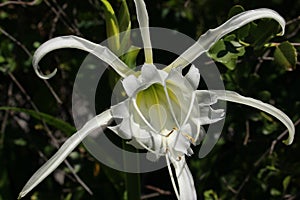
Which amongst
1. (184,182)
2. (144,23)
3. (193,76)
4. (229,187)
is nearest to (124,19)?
(144,23)

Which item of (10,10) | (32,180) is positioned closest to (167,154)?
(32,180)

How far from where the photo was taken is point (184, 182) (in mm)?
911

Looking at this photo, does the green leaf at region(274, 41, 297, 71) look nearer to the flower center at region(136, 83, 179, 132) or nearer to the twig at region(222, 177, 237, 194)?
the flower center at region(136, 83, 179, 132)

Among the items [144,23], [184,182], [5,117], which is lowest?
[184,182]

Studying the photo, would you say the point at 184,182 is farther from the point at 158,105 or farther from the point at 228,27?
the point at 228,27

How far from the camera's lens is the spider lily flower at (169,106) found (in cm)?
85

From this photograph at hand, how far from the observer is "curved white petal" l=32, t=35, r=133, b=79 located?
2.71 feet

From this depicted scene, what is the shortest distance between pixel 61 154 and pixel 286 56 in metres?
0.43

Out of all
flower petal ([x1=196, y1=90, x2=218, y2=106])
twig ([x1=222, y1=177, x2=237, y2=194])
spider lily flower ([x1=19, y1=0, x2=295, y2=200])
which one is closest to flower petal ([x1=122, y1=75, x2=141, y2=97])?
spider lily flower ([x1=19, y1=0, x2=295, y2=200])

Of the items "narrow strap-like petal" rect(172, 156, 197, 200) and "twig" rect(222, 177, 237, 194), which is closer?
"narrow strap-like petal" rect(172, 156, 197, 200)

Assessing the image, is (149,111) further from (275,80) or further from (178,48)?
(275,80)

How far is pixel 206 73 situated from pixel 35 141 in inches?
20.5

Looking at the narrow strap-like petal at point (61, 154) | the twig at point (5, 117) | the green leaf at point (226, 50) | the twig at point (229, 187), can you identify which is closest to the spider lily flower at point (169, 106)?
the narrow strap-like petal at point (61, 154)

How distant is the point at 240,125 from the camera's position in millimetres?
1299
